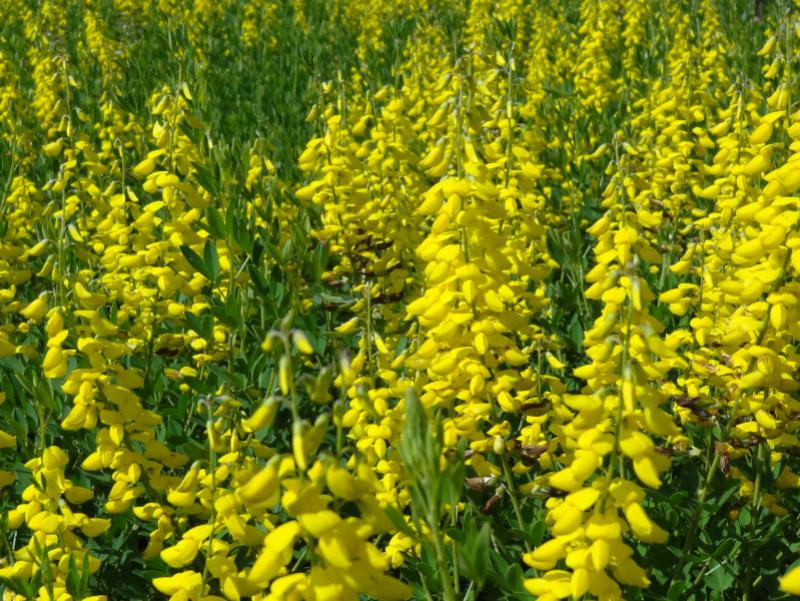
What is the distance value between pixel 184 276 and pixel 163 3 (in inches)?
365

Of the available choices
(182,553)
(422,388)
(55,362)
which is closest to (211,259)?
(55,362)

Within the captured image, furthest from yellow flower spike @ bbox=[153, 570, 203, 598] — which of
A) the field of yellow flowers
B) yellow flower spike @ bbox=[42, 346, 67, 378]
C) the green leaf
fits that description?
the green leaf

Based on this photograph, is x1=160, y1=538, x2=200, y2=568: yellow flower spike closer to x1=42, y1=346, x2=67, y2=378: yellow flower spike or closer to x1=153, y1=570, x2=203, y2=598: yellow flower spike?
x1=153, y1=570, x2=203, y2=598: yellow flower spike

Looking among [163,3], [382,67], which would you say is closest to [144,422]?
[382,67]

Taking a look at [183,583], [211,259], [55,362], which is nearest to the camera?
[183,583]

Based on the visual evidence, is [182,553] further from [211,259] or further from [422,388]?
[211,259]

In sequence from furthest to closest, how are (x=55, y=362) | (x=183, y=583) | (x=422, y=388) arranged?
(x=422, y=388) < (x=55, y=362) < (x=183, y=583)

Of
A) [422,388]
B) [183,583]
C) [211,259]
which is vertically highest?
[211,259]

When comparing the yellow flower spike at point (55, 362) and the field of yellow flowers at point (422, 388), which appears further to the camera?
the yellow flower spike at point (55, 362)

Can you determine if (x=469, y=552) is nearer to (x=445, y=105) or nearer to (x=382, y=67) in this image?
(x=445, y=105)

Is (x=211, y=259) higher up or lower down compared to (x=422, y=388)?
higher up

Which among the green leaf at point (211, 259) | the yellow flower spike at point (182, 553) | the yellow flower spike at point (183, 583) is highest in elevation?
the green leaf at point (211, 259)

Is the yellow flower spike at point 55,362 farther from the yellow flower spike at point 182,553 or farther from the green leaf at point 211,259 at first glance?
the green leaf at point 211,259

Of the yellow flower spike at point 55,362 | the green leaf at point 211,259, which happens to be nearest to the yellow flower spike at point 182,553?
the yellow flower spike at point 55,362
